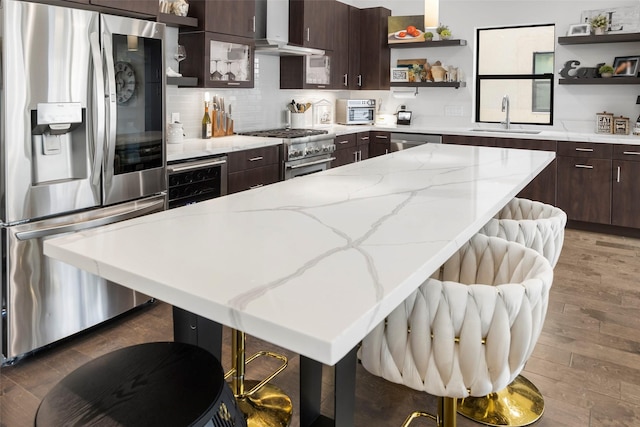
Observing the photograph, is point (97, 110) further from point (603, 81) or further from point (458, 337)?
point (603, 81)

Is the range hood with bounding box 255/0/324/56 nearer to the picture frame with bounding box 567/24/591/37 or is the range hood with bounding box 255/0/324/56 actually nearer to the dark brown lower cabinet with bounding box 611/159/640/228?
the picture frame with bounding box 567/24/591/37

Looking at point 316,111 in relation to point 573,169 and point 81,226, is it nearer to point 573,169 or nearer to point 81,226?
point 573,169

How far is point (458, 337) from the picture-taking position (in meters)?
1.45

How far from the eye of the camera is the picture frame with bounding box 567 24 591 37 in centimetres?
525

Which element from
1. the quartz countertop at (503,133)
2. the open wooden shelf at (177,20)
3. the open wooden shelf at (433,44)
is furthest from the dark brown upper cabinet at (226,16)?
the open wooden shelf at (433,44)

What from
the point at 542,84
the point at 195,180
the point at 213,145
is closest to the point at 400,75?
the point at 542,84

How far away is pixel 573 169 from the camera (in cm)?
514

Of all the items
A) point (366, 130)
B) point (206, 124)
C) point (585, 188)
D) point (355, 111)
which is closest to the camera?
point (206, 124)

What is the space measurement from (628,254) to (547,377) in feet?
→ 8.27

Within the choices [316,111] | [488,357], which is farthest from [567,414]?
[316,111]

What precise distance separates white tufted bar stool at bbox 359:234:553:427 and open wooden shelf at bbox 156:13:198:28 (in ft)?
9.77

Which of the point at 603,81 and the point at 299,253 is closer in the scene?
the point at 299,253

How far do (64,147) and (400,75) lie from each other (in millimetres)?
4491

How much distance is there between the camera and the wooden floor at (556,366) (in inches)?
89.0
